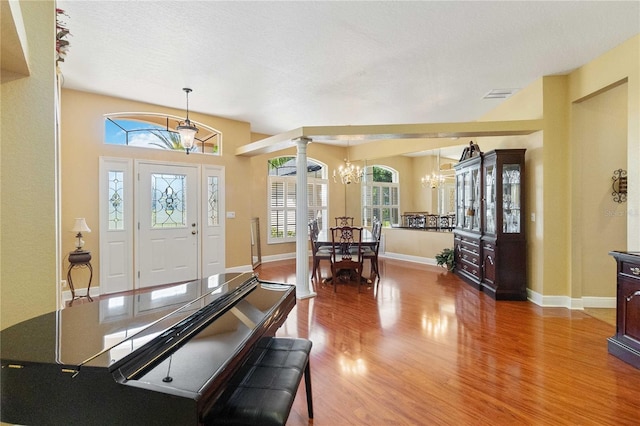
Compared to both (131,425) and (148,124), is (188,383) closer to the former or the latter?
(131,425)

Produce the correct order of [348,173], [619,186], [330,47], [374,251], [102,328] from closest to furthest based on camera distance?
[102,328]
[330,47]
[619,186]
[374,251]
[348,173]

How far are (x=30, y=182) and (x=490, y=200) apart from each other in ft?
16.7

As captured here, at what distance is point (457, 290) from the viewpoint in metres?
4.88

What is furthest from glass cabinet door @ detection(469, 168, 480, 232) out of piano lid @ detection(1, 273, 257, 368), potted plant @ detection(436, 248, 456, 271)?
piano lid @ detection(1, 273, 257, 368)

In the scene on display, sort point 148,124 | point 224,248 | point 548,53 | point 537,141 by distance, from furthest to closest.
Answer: point 224,248 → point 148,124 → point 537,141 → point 548,53

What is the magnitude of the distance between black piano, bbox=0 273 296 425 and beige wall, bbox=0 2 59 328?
0.60 feet

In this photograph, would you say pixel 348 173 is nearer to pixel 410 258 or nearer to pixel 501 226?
pixel 410 258

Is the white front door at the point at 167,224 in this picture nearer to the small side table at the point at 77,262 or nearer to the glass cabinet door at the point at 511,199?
the small side table at the point at 77,262

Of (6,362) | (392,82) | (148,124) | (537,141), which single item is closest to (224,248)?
(148,124)

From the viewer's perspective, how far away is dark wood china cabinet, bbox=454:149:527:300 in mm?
4340

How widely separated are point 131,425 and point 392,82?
4.41m

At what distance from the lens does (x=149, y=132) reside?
17.4 ft

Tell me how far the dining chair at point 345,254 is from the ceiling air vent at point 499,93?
286cm

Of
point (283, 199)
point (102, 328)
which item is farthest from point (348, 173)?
point (102, 328)
